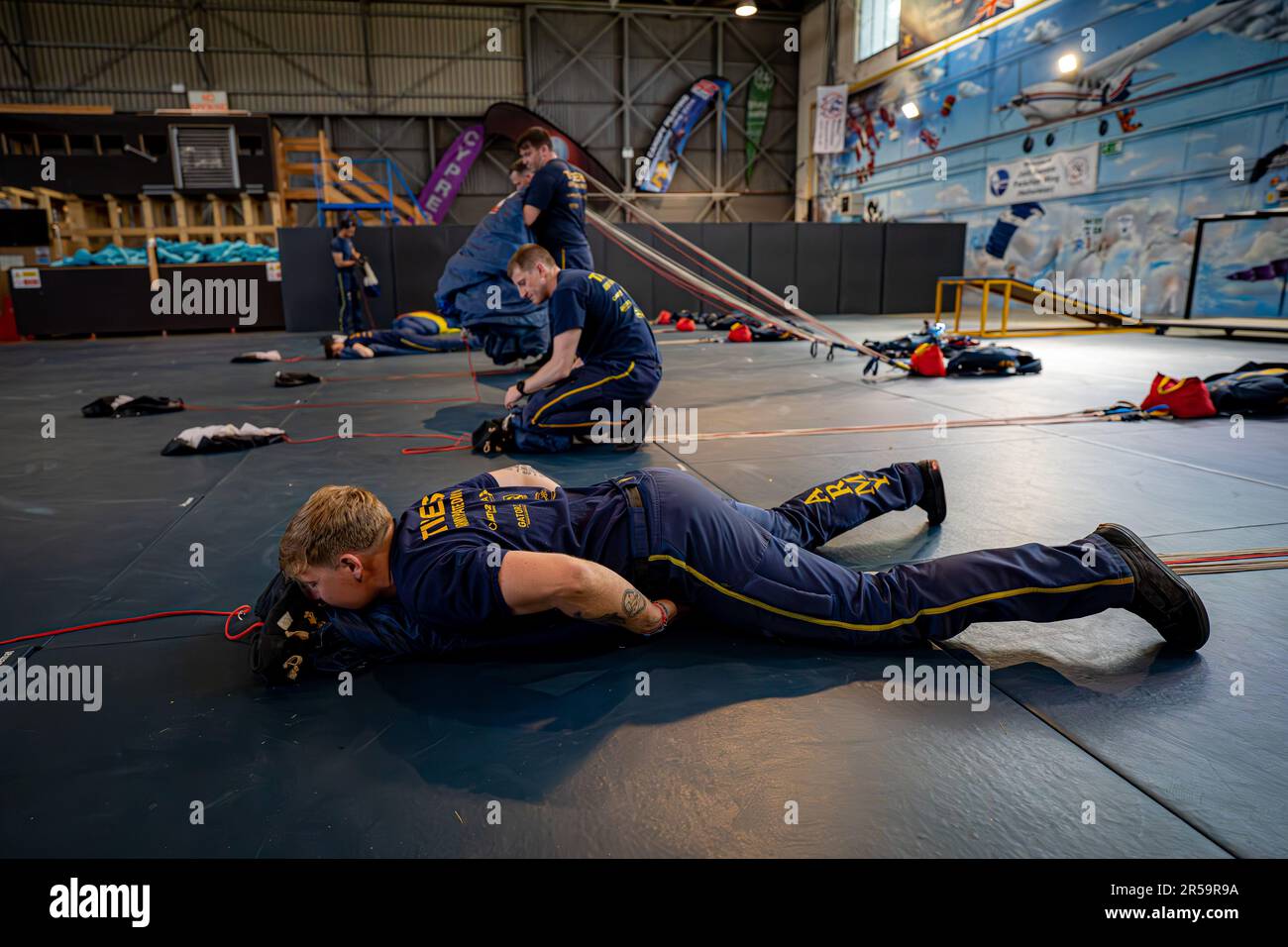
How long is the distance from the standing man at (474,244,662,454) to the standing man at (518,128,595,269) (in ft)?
8.64

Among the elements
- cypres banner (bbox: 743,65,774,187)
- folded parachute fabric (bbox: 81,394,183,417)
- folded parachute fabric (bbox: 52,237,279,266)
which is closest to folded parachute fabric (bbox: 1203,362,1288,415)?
folded parachute fabric (bbox: 81,394,183,417)

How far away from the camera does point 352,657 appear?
7.64 feet

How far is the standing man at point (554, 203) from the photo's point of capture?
7707 millimetres

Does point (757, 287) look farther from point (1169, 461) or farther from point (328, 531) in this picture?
point (328, 531)

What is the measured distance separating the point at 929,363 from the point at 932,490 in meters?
5.72

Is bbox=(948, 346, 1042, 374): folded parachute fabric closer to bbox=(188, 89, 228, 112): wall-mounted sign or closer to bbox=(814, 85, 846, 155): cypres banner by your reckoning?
bbox=(814, 85, 846, 155): cypres banner

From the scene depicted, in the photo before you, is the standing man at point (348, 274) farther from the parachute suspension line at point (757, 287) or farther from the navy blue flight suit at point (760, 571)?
the navy blue flight suit at point (760, 571)

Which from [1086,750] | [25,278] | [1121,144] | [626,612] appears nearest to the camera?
[1086,750]

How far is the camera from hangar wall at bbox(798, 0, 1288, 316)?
11.9 meters

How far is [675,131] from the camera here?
23172 millimetres

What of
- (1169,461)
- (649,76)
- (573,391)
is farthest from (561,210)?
(649,76)

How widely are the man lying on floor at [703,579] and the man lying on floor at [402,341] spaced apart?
9860 mm

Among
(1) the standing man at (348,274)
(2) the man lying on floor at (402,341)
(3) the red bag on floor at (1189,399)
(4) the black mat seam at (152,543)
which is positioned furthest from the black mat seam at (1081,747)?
(1) the standing man at (348,274)

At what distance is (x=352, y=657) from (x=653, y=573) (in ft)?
3.12
